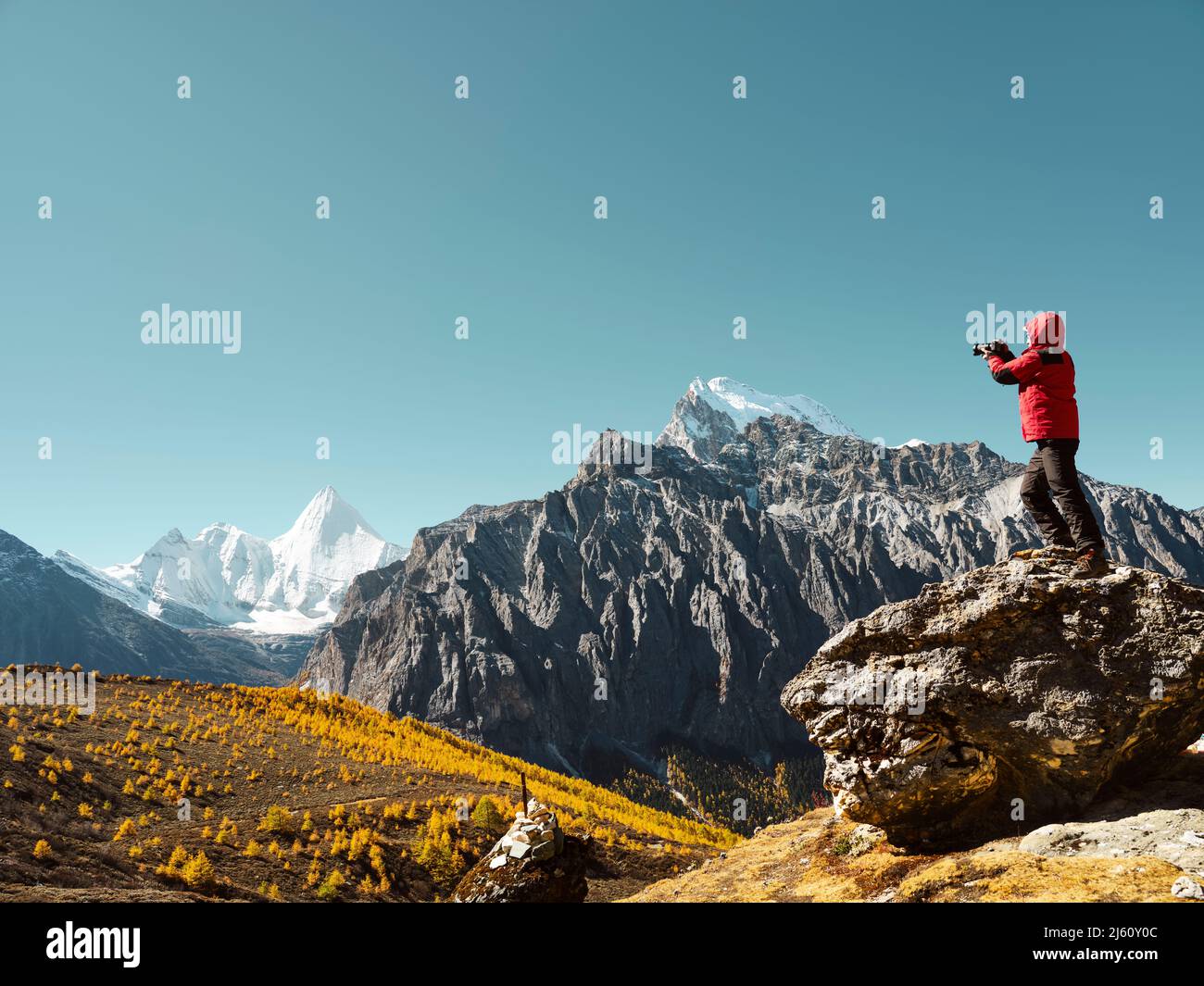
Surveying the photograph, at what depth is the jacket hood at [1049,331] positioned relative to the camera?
13008 millimetres

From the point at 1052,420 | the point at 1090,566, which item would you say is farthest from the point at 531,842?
the point at 1052,420

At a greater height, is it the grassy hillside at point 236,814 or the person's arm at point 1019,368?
the person's arm at point 1019,368

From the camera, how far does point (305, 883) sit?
24375 millimetres

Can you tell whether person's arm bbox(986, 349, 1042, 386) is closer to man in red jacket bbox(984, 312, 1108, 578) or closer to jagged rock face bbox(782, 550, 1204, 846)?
man in red jacket bbox(984, 312, 1108, 578)

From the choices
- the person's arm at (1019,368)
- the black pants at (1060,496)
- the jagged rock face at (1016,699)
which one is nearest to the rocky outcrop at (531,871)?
the jagged rock face at (1016,699)

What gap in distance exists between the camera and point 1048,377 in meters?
13.1

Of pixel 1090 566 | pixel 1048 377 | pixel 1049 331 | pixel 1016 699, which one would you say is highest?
pixel 1049 331

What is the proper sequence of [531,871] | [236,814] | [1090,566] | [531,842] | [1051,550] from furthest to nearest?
[236,814]
[531,842]
[531,871]
[1051,550]
[1090,566]

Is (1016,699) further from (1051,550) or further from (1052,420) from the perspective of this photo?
(1052,420)

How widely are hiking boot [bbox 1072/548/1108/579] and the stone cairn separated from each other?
1396 cm

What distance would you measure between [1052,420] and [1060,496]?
1.66 metres

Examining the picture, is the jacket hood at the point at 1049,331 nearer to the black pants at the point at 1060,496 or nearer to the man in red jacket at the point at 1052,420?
the man in red jacket at the point at 1052,420
